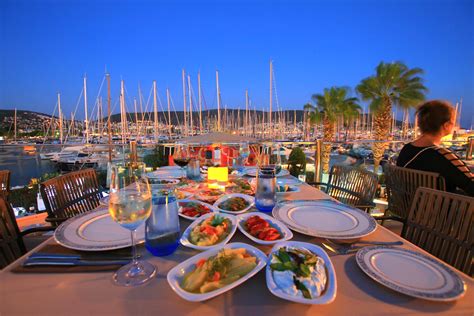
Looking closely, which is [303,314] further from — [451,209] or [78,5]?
[78,5]

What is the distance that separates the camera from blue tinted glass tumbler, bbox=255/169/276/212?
4.01 feet

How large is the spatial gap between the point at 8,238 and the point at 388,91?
594 inches

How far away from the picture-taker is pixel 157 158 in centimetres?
758

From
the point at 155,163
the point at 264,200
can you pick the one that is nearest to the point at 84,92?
the point at 155,163

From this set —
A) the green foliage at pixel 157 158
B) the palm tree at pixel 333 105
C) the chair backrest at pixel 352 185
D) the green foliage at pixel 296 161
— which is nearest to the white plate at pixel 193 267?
the chair backrest at pixel 352 185

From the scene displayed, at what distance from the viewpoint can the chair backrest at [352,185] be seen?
177 cm

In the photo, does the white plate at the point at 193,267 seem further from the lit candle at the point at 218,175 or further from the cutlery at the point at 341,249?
the lit candle at the point at 218,175

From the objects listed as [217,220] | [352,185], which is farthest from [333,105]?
[217,220]

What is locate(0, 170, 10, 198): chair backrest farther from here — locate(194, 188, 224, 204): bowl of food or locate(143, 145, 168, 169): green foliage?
locate(143, 145, 168, 169): green foliage

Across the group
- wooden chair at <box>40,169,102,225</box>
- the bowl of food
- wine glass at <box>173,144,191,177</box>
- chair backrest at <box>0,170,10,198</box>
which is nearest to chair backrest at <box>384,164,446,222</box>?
the bowl of food

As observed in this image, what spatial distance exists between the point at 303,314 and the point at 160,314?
0.33 m

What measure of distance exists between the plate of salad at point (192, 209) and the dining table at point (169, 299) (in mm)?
450

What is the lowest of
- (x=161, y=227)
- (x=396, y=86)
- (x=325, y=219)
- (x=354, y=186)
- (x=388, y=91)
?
(x=354, y=186)

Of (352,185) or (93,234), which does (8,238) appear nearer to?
(93,234)
